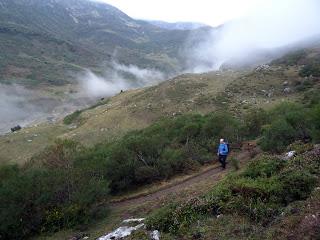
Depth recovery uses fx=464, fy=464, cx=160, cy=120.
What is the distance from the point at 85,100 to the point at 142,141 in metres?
111

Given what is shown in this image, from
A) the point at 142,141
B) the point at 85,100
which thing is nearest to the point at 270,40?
the point at 85,100

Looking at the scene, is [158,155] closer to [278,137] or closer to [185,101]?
[278,137]

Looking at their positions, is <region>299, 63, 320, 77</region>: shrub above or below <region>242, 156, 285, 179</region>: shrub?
above

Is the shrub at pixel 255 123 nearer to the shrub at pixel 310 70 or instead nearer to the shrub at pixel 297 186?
the shrub at pixel 297 186

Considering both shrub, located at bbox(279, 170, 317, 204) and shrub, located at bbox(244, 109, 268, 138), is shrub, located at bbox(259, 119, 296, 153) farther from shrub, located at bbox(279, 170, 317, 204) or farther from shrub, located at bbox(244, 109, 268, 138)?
shrub, located at bbox(244, 109, 268, 138)

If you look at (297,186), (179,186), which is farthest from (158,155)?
(297,186)

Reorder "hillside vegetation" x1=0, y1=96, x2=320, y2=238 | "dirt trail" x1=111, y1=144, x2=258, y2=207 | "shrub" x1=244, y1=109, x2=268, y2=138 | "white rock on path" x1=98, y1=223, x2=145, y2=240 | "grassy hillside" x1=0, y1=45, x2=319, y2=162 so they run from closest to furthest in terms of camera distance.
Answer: "hillside vegetation" x1=0, y1=96, x2=320, y2=238, "white rock on path" x1=98, y1=223, x2=145, y2=240, "dirt trail" x1=111, y1=144, x2=258, y2=207, "shrub" x1=244, y1=109, x2=268, y2=138, "grassy hillside" x1=0, y1=45, x2=319, y2=162

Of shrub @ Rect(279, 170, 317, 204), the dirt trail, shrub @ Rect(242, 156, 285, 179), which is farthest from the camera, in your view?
the dirt trail

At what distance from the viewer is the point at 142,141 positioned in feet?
Answer: 78.9

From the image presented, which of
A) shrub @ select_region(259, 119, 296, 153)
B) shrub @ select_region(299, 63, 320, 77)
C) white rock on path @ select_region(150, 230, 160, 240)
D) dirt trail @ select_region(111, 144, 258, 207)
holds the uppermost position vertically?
shrub @ select_region(299, 63, 320, 77)

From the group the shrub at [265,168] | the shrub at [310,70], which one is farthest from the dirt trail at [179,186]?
the shrub at [310,70]

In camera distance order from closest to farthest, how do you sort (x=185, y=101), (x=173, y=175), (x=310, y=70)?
1. (x=173, y=175)
2. (x=185, y=101)
3. (x=310, y=70)

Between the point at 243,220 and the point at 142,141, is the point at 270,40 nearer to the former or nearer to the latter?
the point at 142,141

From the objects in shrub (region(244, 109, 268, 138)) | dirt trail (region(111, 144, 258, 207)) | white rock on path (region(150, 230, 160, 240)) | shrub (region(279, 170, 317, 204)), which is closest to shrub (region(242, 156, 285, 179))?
shrub (region(279, 170, 317, 204))
